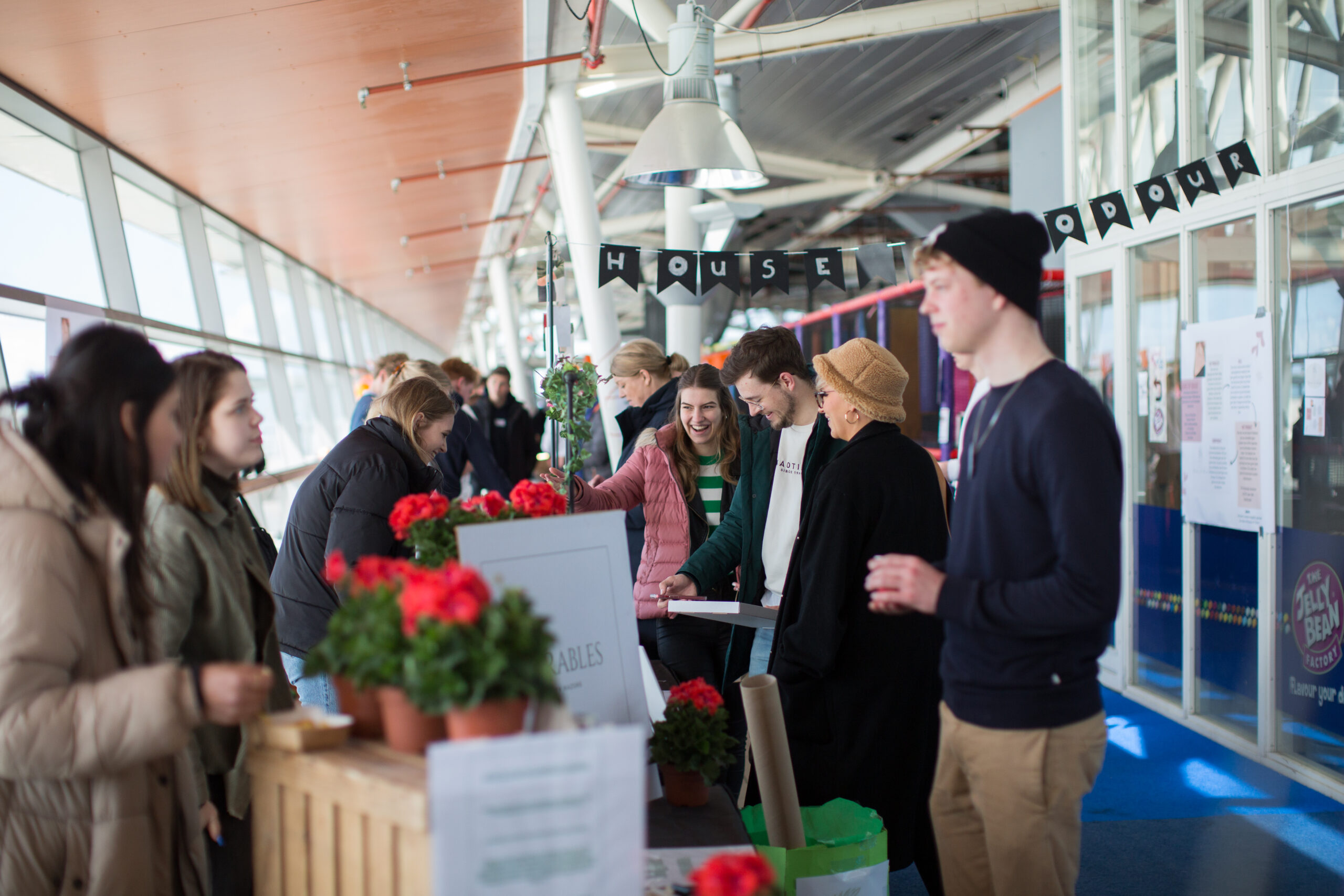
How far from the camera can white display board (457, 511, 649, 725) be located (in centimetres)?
175

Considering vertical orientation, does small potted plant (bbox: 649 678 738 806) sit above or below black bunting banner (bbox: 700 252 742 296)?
below

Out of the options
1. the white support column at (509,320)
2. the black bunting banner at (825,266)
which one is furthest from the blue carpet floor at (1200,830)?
the white support column at (509,320)

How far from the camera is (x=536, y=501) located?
6.81 ft

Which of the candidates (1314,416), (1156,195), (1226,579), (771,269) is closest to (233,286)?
(771,269)

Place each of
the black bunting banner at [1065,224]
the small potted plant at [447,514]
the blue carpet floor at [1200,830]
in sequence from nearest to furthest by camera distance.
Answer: the small potted plant at [447,514] → the blue carpet floor at [1200,830] → the black bunting banner at [1065,224]

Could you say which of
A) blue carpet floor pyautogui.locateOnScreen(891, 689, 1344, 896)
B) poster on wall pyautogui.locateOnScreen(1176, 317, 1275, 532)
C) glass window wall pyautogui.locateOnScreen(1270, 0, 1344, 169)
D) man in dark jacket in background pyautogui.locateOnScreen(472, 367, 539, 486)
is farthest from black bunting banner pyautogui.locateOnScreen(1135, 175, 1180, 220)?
man in dark jacket in background pyautogui.locateOnScreen(472, 367, 539, 486)

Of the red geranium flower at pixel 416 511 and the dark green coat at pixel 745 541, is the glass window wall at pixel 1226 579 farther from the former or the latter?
the red geranium flower at pixel 416 511

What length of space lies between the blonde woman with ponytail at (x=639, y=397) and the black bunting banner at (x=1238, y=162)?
2486 millimetres

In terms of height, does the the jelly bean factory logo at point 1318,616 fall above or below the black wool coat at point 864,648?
below

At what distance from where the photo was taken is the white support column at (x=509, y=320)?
17.5 m

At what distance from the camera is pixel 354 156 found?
23.6 ft

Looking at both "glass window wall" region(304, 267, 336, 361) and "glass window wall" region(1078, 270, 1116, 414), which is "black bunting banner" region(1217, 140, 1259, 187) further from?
"glass window wall" region(304, 267, 336, 361)

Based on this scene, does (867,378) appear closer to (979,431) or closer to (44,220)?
(979,431)

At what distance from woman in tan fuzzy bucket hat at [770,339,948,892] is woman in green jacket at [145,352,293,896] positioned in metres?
1.22
